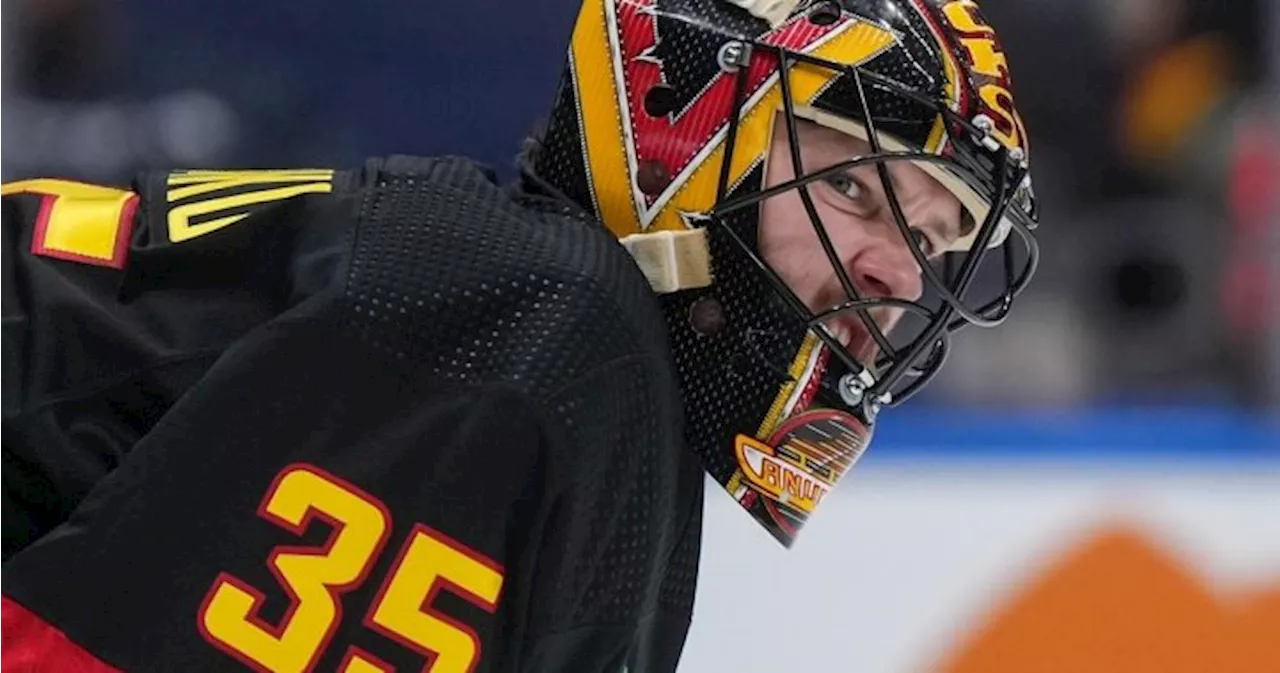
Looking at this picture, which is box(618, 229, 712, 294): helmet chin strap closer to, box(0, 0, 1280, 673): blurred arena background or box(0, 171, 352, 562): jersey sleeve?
box(0, 171, 352, 562): jersey sleeve

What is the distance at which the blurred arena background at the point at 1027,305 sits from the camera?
1874 mm

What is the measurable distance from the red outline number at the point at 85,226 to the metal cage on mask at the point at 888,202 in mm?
373

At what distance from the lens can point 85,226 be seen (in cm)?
109

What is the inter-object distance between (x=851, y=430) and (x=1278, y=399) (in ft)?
3.77

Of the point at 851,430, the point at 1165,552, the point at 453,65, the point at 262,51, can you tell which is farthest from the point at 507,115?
the point at 851,430

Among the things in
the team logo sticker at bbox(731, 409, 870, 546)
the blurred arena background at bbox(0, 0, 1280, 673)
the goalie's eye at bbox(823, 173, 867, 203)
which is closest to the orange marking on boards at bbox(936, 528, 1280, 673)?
the blurred arena background at bbox(0, 0, 1280, 673)

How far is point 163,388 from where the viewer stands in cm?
101

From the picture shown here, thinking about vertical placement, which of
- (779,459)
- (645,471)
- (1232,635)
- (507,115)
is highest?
(645,471)

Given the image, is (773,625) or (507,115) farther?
(507,115)

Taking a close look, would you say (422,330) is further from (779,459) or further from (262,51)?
(262,51)

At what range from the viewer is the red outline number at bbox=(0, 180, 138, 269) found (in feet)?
3.49

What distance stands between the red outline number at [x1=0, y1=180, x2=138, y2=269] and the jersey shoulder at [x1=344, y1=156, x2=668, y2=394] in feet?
0.50

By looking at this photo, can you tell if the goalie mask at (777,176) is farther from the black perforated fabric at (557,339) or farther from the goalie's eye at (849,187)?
the black perforated fabric at (557,339)

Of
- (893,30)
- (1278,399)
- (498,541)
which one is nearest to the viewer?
(498,541)
